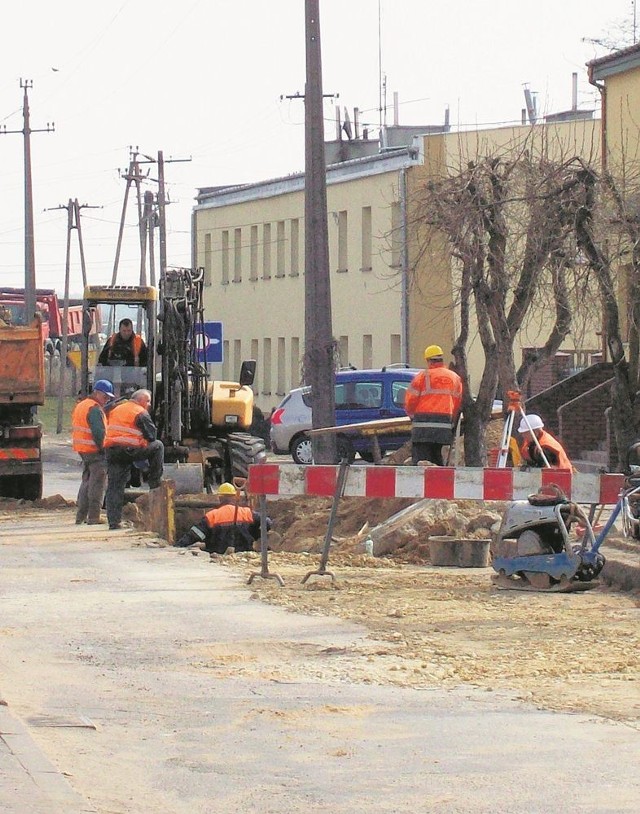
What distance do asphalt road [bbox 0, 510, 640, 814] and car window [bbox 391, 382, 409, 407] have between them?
67.8ft

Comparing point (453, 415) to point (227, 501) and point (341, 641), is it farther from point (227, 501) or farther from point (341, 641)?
point (341, 641)

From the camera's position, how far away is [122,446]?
1914 cm

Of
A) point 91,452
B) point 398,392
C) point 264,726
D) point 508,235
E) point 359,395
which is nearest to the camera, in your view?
point 264,726

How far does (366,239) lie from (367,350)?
3.14 metres

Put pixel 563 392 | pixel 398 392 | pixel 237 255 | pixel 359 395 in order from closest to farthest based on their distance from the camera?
pixel 563 392 < pixel 398 392 < pixel 359 395 < pixel 237 255

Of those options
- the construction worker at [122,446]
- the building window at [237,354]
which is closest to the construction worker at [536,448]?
the construction worker at [122,446]

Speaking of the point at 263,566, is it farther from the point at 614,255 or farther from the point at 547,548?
the point at 614,255

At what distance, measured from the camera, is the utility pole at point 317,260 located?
68.0 feet

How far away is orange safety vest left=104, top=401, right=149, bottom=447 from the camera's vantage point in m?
19.2

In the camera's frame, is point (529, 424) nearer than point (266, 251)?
Yes

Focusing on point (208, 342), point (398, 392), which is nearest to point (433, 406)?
point (208, 342)

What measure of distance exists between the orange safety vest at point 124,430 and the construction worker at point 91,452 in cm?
73

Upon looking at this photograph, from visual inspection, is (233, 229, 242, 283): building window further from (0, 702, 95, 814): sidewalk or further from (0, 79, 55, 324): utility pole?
(0, 702, 95, 814): sidewalk

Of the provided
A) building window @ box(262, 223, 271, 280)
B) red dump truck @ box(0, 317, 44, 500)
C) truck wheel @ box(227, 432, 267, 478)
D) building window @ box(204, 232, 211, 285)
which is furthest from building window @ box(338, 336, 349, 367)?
truck wheel @ box(227, 432, 267, 478)
